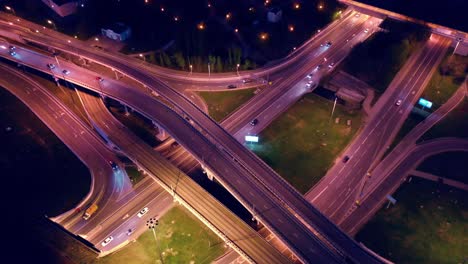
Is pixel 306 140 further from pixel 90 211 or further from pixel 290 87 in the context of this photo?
pixel 90 211

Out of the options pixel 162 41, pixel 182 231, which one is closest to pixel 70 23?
pixel 162 41

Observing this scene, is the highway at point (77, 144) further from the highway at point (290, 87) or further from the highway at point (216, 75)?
the highway at point (216, 75)

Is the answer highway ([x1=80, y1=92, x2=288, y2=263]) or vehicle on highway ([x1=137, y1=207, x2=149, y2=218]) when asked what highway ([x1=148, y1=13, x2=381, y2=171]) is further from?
vehicle on highway ([x1=137, y1=207, x2=149, y2=218])

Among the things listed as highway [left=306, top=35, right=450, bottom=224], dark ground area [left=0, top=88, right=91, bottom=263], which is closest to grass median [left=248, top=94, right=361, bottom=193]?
highway [left=306, top=35, right=450, bottom=224]

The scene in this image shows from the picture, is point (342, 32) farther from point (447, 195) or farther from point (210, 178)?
point (210, 178)

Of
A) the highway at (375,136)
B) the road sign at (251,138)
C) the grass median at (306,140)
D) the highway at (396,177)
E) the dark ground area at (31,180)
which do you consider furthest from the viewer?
the road sign at (251,138)

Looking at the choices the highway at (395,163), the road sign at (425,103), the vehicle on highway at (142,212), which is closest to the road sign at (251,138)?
the highway at (395,163)
